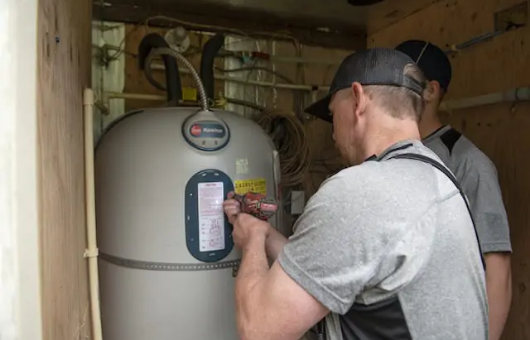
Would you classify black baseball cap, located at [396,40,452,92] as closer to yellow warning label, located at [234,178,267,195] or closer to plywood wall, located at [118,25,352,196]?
yellow warning label, located at [234,178,267,195]

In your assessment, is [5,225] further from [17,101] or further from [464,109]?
[464,109]

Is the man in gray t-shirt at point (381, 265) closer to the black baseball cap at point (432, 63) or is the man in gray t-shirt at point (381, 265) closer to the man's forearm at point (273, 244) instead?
the man's forearm at point (273, 244)

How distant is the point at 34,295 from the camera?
1.93ft

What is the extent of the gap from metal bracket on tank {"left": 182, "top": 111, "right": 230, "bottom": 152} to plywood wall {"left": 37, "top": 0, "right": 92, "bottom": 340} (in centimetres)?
28

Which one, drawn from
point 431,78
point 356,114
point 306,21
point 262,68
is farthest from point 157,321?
point 306,21

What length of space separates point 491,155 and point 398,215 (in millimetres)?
944

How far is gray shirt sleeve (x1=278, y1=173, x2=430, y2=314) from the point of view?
2.29 ft

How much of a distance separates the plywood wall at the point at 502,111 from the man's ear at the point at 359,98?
75 centimetres

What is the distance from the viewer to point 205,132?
117 cm

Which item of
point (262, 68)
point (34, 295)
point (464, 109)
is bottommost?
point (34, 295)

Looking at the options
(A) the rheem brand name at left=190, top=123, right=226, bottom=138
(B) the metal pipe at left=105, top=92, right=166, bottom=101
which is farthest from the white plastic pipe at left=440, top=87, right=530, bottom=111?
(B) the metal pipe at left=105, top=92, right=166, bottom=101

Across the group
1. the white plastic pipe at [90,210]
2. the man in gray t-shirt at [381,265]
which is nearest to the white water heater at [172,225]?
the white plastic pipe at [90,210]

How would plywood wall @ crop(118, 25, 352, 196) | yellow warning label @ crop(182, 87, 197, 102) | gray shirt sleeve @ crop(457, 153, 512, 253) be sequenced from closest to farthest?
gray shirt sleeve @ crop(457, 153, 512, 253)
yellow warning label @ crop(182, 87, 197, 102)
plywood wall @ crop(118, 25, 352, 196)

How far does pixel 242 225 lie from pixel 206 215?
12 centimetres
